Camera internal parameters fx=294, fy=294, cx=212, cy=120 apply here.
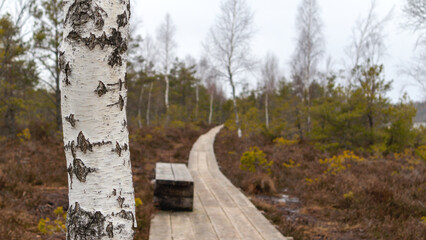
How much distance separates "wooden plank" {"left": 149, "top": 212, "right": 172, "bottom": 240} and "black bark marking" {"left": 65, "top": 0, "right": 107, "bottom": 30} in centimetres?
263

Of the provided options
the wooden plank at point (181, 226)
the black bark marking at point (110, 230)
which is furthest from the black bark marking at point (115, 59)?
the wooden plank at point (181, 226)

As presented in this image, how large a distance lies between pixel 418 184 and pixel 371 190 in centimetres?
178

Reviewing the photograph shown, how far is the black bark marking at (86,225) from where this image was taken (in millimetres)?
1566

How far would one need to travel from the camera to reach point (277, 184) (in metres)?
8.16

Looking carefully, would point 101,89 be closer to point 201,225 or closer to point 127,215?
point 127,215

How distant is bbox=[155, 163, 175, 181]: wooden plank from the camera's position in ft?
14.8

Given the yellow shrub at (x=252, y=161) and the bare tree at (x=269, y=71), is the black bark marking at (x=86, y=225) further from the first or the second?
the bare tree at (x=269, y=71)

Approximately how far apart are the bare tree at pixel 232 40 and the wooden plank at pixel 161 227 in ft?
55.6

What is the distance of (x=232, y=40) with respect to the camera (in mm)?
21031

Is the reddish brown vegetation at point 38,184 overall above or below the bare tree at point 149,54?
below

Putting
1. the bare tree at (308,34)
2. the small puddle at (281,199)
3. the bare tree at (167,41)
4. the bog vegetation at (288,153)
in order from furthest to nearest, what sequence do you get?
1. the bare tree at (167,41)
2. the bare tree at (308,34)
3. the small puddle at (281,199)
4. the bog vegetation at (288,153)

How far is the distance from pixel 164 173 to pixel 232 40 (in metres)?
17.5

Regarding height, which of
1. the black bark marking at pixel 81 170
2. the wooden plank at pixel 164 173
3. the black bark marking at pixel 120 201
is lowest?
the wooden plank at pixel 164 173

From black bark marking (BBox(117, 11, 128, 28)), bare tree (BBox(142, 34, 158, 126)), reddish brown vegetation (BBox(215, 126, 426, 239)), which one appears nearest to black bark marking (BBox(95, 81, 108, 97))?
black bark marking (BBox(117, 11, 128, 28))
